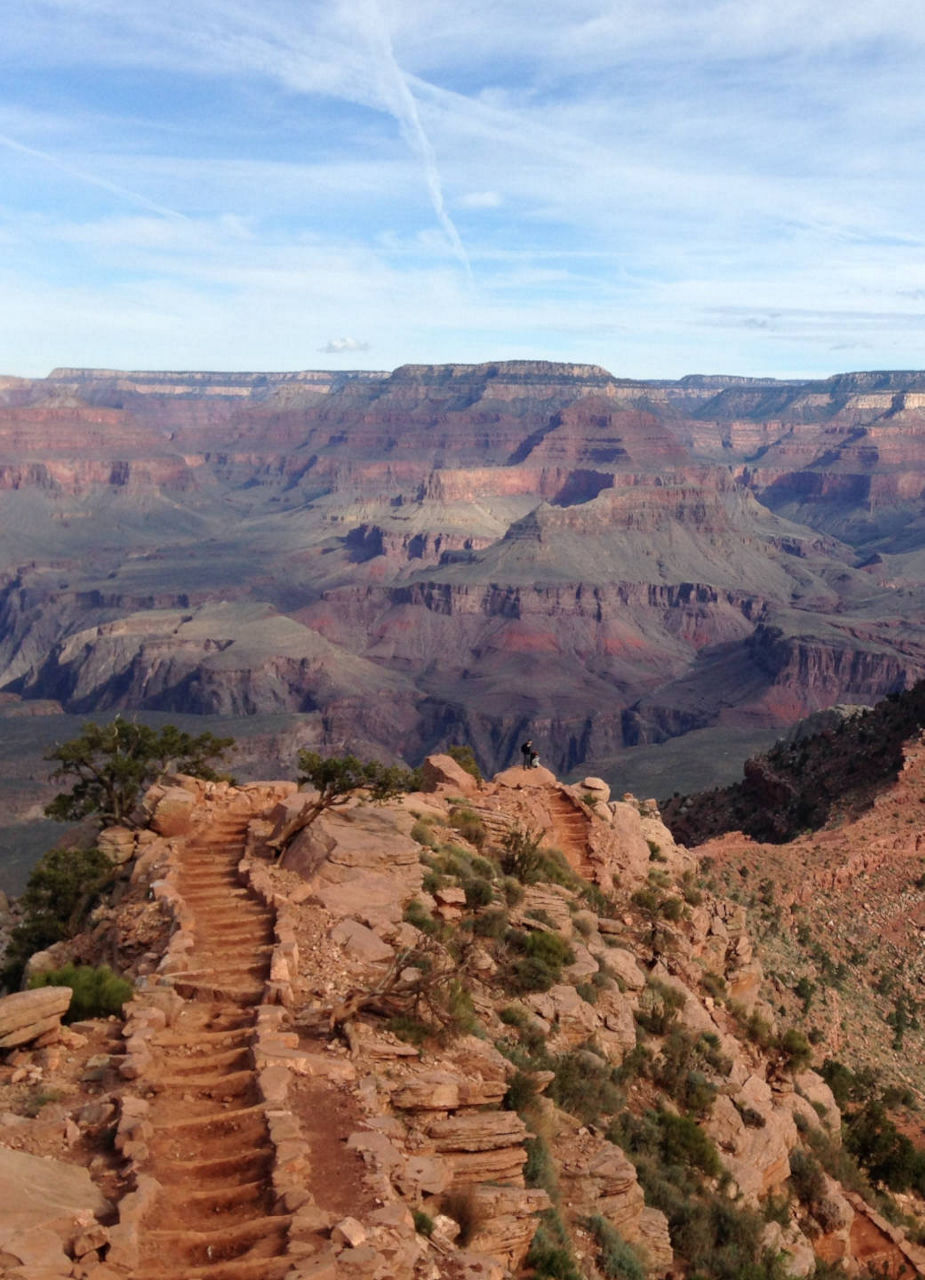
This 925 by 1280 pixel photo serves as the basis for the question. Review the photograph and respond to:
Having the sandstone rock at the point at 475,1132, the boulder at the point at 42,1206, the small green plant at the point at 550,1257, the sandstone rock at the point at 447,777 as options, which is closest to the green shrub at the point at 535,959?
the sandstone rock at the point at 475,1132

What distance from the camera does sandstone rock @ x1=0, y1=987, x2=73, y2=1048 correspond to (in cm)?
1425

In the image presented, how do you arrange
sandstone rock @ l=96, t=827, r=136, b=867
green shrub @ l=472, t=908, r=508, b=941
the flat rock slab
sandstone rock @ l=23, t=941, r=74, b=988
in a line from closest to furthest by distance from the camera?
the flat rock slab → sandstone rock @ l=23, t=941, r=74, b=988 → green shrub @ l=472, t=908, r=508, b=941 → sandstone rock @ l=96, t=827, r=136, b=867

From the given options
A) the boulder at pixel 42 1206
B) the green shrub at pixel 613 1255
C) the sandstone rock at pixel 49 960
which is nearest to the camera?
the boulder at pixel 42 1206

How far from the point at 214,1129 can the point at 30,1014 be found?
335 cm

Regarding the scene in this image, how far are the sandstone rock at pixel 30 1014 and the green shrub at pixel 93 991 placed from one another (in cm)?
69

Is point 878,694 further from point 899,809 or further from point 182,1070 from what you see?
point 182,1070

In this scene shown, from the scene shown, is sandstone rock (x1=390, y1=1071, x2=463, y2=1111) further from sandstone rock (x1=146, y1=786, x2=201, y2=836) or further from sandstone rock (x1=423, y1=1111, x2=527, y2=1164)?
sandstone rock (x1=146, y1=786, x2=201, y2=836)

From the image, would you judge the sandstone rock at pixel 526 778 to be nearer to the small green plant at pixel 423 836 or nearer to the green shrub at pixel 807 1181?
the small green plant at pixel 423 836

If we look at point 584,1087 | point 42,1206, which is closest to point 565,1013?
point 584,1087

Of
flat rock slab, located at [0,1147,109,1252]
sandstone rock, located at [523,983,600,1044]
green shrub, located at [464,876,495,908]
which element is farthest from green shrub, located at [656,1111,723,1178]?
flat rock slab, located at [0,1147,109,1252]

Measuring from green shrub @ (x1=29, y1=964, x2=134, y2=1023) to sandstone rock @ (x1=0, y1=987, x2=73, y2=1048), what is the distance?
69cm

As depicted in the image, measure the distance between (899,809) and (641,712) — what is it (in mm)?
123772

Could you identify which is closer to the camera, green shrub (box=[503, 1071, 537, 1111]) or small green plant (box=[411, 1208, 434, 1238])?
small green plant (box=[411, 1208, 434, 1238])

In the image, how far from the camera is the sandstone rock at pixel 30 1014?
14.2m
